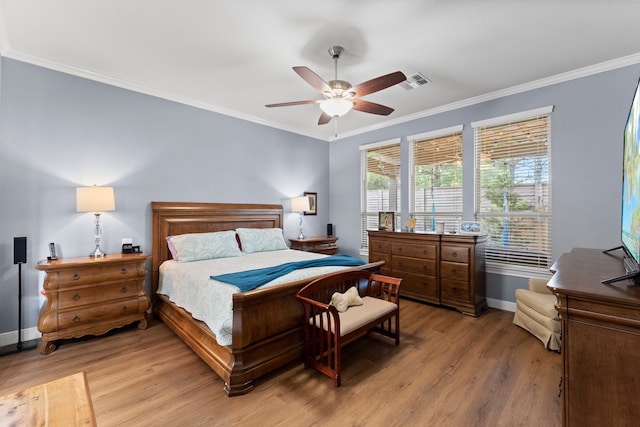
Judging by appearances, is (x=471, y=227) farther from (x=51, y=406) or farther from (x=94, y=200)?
(x=94, y=200)

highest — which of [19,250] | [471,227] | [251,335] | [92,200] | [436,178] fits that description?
[436,178]

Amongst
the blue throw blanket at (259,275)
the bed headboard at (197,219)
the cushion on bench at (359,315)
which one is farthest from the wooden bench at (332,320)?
the bed headboard at (197,219)

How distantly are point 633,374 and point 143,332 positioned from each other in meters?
3.77

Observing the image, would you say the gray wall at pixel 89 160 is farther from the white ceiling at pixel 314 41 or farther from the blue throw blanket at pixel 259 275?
the blue throw blanket at pixel 259 275

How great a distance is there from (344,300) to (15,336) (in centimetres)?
331

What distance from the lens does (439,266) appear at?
12.4ft

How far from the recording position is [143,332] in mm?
3078

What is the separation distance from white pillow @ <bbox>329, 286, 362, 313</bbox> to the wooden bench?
0.04m

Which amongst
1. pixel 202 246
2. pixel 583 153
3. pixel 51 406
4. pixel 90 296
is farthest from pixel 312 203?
pixel 51 406

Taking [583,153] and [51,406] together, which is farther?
[583,153]

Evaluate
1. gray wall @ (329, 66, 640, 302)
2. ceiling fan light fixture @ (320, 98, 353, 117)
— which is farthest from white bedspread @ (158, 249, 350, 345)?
gray wall @ (329, 66, 640, 302)

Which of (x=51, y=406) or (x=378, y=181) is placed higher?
(x=378, y=181)

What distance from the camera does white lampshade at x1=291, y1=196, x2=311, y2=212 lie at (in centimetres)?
492

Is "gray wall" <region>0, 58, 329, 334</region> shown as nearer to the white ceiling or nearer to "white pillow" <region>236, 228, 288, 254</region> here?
the white ceiling
